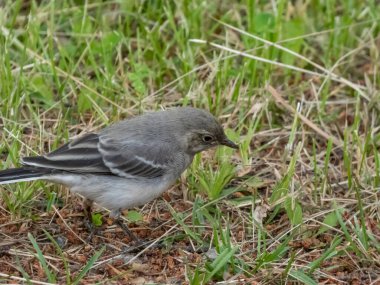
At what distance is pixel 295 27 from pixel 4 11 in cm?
272

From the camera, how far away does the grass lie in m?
5.80

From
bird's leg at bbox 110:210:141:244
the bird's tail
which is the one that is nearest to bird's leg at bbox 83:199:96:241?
bird's leg at bbox 110:210:141:244

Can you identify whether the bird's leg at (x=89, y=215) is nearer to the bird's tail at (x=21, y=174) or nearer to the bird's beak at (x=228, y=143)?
the bird's tail at (x=21, y=174)

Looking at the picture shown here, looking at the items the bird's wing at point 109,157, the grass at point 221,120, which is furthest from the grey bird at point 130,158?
the grass at point 221,120

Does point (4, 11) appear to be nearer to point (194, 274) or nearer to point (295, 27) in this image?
point (295, 27)

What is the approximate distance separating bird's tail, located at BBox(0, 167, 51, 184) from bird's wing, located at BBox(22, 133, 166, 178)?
0.16 meters

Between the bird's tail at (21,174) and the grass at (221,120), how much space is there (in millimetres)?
432

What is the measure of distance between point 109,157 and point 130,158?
0.15 metres

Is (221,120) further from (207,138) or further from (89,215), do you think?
(89,215)

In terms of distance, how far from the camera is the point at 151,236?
626 cm

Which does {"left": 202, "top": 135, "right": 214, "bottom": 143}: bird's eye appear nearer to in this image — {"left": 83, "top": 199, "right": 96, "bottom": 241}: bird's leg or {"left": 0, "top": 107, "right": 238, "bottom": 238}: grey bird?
{"left": 0, "top": 107, "right": 238, "bottom": 238}: grey bird

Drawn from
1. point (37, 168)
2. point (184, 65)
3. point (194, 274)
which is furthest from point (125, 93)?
point (194, 274)

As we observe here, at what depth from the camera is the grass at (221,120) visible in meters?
5.80

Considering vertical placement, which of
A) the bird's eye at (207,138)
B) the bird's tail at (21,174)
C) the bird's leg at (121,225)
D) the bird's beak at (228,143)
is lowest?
the bird's leg at (121,225)
